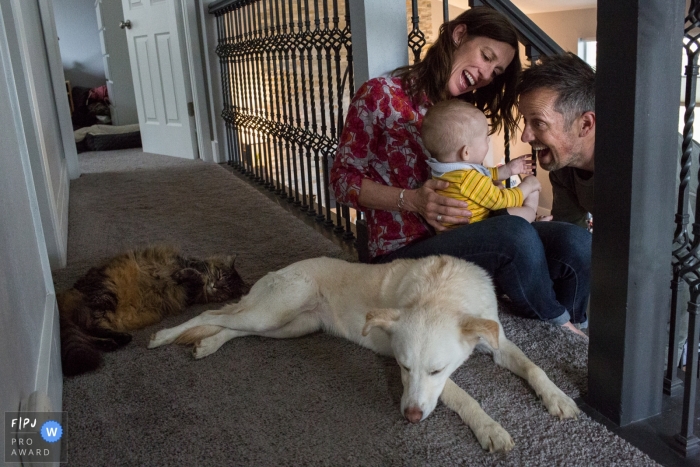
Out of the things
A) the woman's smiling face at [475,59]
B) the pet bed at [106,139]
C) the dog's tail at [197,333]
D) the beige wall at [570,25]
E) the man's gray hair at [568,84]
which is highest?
the beige wall at [570,25]

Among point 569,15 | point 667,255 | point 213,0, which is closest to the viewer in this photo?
point 667,255

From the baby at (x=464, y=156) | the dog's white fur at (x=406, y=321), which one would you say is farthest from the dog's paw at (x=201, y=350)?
the baby at (x=464, y=156)

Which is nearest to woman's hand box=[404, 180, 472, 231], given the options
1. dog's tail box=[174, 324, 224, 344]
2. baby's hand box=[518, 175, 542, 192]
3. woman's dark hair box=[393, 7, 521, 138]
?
baby's hand box=[518, 175, 542, 192]

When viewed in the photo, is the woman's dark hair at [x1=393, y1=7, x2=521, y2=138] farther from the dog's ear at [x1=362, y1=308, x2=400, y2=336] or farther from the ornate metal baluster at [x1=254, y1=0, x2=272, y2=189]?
the ornate metal baluster at [x1=254, y1=0, x2=272, y2=189]

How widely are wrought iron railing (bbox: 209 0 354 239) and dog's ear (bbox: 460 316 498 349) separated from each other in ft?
5.10

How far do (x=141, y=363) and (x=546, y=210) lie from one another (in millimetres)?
7538

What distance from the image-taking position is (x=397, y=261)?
183 cm

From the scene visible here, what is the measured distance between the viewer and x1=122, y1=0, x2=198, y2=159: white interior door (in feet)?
16.4

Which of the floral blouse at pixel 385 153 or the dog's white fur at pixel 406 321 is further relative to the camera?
the floral blouse at pixel 385 153

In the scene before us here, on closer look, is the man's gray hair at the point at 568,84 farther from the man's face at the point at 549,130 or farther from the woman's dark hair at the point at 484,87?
the woman's dark hair at the point at 484,87

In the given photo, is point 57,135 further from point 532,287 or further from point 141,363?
point 532,287

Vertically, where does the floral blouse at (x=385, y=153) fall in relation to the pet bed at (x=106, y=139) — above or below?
above

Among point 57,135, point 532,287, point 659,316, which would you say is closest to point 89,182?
point 57,135

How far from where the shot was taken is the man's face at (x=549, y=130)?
172 cm
